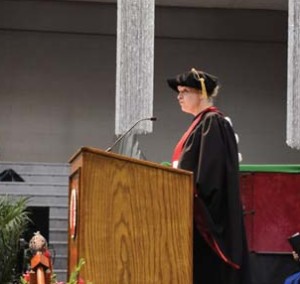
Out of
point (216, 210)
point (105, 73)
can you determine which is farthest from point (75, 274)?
point (105, 73)

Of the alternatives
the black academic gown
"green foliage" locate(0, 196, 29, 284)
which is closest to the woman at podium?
the black academic gown

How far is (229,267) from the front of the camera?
2.89 m

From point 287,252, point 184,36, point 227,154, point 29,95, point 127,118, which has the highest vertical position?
point 184,36

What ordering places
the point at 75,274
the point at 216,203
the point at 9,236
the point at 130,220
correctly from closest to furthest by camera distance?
the point at 75,274, the point at 130,220, the point at 216,203, the point at 9,236

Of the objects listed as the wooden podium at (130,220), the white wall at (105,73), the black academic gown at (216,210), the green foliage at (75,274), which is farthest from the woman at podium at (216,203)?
the white wall at (105,73)

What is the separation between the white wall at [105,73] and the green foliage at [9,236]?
10.3 meters

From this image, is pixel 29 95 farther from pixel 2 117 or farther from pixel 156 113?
pixel 156 113

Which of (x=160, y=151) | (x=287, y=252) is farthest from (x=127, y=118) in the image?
(x=160, y=151)

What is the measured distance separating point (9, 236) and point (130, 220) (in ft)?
9.83

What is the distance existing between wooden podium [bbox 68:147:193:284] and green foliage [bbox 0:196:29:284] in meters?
2.66

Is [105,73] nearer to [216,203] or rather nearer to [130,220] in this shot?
[216,203]

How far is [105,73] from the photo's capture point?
1639 centimetres

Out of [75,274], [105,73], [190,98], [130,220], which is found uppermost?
[105,73]

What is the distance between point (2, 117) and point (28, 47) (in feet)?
5.00
